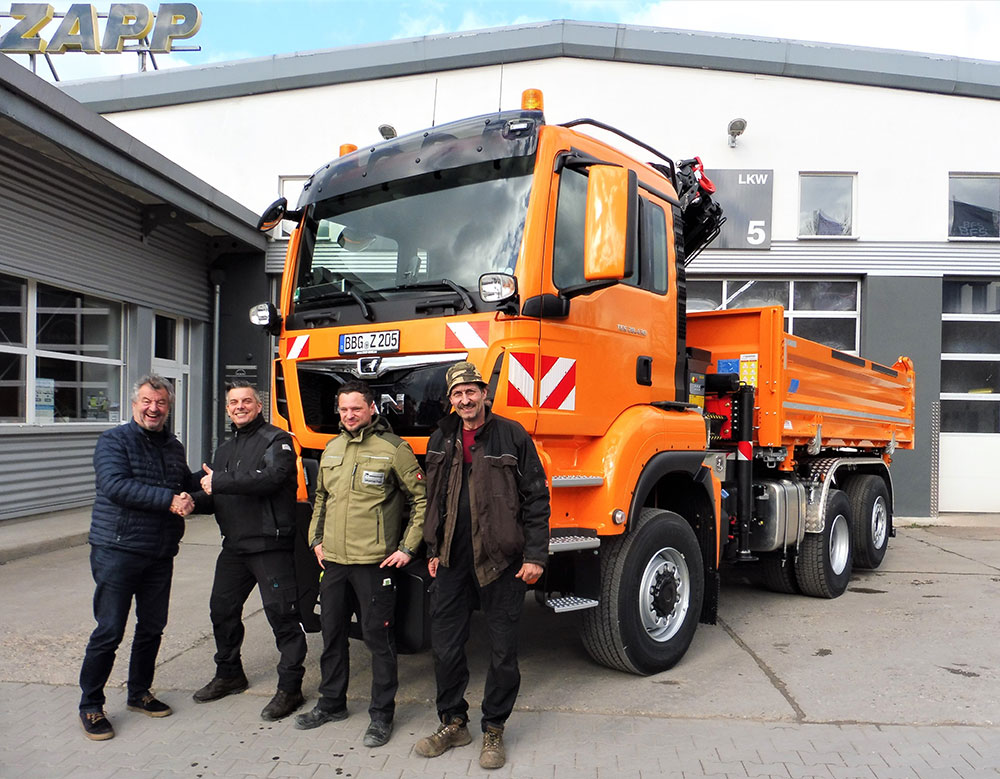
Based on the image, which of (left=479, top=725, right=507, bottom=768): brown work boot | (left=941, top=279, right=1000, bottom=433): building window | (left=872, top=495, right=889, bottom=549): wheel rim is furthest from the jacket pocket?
(left=941, top=279, right=1000, bottom=433): building window

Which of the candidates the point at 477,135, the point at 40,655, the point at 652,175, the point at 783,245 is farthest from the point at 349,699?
the point at 783,245

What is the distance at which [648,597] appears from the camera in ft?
15.2

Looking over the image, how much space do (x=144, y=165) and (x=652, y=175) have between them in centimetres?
725

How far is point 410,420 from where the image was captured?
407 centimetres

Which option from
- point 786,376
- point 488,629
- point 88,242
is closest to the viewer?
point 488,629

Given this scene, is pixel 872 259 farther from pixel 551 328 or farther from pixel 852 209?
pixel 551 328

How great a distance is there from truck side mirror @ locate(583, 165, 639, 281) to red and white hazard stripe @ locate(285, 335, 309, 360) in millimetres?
1603

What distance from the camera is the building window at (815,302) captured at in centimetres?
1266

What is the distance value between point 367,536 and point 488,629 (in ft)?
2.29

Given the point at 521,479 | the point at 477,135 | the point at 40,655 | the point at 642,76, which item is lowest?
the point at 40,655

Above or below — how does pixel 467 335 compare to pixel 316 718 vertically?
above

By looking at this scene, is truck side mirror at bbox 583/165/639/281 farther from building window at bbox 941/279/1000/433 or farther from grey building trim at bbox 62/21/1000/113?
building window at bbox 941/279/1000/433

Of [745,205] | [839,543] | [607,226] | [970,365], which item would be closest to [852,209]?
[745,205]

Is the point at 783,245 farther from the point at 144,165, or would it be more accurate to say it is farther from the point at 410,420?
the point at 410,420
